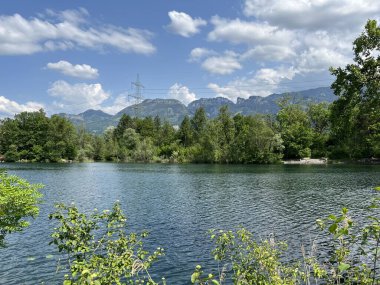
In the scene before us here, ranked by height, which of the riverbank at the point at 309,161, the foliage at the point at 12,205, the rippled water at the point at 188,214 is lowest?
the rippled water at the point at 188,214

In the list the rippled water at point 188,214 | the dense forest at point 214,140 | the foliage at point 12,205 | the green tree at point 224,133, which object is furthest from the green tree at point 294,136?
the foliage at point 12,205

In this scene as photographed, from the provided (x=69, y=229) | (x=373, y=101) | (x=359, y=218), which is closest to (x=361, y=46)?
(x=373, y=101)

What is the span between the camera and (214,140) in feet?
379

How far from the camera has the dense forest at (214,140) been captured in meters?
105

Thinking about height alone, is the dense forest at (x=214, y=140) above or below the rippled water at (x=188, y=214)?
above

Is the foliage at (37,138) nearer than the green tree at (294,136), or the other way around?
the green tree at (294,136)

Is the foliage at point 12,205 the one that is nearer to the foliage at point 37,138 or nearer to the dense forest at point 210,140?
the dense forest at point 210,140

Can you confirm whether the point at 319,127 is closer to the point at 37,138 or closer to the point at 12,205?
the point at 37,138

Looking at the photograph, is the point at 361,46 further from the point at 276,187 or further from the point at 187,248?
the point at 276,187

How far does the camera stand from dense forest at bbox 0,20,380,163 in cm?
10506

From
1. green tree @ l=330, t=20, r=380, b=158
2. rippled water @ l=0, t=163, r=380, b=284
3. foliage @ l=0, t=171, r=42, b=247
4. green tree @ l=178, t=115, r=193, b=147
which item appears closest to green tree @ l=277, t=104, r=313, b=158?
green tree @ l=178, t=115, r=193, b=147

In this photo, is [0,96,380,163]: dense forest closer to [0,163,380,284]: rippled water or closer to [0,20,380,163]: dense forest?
[0,20,380,163]: dense forest

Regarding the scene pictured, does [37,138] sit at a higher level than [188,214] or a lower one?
higher

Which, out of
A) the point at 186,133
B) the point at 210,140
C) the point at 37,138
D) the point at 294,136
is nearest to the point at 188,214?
the point at 294,136
